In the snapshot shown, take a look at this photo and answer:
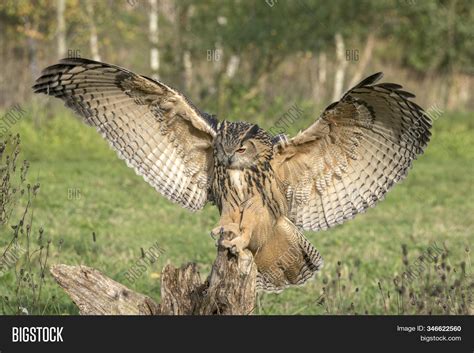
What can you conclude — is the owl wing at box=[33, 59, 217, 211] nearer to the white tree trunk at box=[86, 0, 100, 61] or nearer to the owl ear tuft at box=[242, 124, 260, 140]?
the owl ear tuft at box=[242, 124, 260, 140]

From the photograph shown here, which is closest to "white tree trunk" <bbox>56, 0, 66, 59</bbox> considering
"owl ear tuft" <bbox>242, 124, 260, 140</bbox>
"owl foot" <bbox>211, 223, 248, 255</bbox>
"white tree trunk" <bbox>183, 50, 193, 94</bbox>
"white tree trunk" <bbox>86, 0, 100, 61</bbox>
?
"white tree trunk" <bbox>86, 0, 100, 61</bbox>

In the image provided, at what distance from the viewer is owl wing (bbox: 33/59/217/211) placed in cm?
597

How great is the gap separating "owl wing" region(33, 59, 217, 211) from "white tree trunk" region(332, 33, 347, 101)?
60.1 ft

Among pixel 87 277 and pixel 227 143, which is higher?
pixel 227 143

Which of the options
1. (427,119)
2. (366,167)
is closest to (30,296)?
(366,167)

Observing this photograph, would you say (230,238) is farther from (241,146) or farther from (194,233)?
(194,233)

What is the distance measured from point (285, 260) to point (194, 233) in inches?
193

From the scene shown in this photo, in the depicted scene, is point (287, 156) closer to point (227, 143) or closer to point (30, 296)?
point (227, 143)

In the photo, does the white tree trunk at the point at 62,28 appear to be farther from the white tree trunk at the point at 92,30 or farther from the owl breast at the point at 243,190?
the owl breast at the point at 243,190

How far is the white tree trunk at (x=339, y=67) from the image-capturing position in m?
24.9

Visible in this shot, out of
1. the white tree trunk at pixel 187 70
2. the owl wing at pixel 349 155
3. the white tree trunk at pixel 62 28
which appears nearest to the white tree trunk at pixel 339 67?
the white tree trunk at pixel 187 70

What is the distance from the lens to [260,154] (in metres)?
5.77

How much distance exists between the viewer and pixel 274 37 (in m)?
19.3
